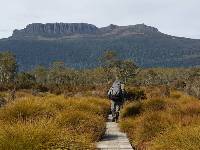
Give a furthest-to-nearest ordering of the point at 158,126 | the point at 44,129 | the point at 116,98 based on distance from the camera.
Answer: the point at 116,98, the point at 158,126, the point at 44,129

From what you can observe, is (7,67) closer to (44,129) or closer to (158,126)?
(158,126)

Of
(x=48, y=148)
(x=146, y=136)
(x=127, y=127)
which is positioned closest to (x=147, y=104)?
(x=127, y=127)

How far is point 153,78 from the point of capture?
423ft

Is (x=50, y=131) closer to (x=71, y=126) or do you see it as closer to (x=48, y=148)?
(x=48, y=148)

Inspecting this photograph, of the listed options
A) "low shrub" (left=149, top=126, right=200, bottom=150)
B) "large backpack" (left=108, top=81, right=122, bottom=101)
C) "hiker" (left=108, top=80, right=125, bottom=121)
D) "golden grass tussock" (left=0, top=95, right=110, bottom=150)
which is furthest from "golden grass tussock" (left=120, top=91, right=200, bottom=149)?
"large backpack" (left=108, top=81, right=122, bottom=101)

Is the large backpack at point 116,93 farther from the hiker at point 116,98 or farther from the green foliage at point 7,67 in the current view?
the green foliage at point 7,67

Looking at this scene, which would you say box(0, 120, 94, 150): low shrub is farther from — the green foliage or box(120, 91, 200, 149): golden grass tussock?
the green foliage

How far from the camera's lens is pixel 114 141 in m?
12.2

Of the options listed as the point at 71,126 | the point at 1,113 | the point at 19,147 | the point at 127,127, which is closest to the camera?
the point at 19,147

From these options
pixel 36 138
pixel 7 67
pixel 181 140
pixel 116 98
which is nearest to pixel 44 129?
pixel 36 138

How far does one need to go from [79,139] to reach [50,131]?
802 millimetres

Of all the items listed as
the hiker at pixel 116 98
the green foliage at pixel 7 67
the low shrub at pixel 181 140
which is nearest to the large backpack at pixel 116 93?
the hiker at pixel 116 98

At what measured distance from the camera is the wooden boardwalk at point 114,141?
436 inches

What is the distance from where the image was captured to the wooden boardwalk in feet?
36.4
